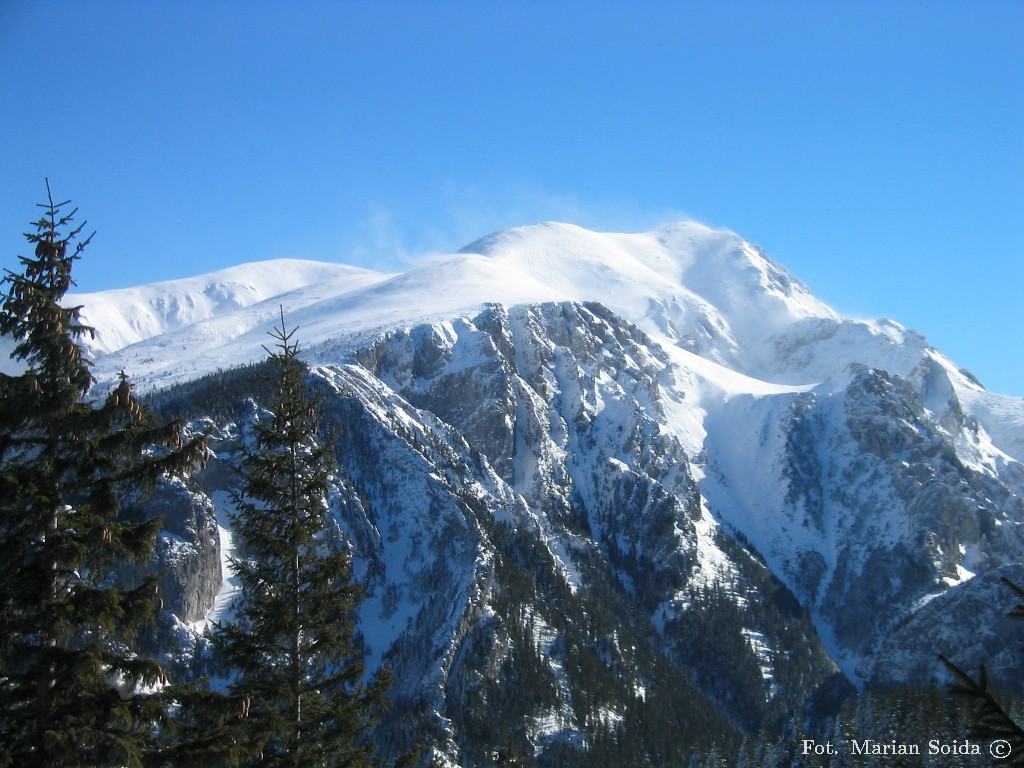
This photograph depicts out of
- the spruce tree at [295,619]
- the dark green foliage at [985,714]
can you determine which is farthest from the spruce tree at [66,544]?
the dark green foliage at [985,714]

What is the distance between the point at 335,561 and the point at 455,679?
16217cm

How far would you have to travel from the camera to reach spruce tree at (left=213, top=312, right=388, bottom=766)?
21750 millimetres

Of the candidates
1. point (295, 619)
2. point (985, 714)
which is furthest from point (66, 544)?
point (985, 714)

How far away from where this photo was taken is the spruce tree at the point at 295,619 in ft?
71.4

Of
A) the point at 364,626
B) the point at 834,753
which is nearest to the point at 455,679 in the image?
the point at 364,626

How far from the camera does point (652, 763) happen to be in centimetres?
17050

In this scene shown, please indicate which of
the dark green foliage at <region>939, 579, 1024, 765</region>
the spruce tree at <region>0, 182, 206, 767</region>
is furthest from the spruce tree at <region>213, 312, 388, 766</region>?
the dark green foliage at <region>939, 579, 1024, 765</region>

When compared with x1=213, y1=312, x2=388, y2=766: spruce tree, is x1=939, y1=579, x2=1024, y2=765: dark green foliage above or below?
below

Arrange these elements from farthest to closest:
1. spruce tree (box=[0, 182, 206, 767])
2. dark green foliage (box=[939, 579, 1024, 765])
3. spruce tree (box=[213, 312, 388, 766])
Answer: spruce tree (box=[213, 312, 388, 766])
spruce tree (box=[0, 182, 206, 767])
dark green foliage (box=[939, 579, 1024, 765])

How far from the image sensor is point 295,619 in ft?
72.9

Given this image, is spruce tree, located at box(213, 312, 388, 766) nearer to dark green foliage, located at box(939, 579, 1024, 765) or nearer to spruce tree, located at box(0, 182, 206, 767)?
spruce tree, located at box(0, 182, 206, 767)

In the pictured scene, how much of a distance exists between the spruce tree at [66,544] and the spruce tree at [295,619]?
A: 4.00 m

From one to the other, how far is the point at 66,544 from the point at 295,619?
6.89m

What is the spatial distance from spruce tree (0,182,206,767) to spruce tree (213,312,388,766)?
400 centimetres
